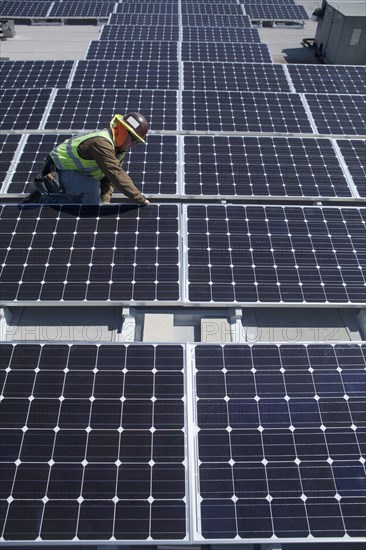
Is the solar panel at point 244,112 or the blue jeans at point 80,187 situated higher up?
the solar panel at point 244,112

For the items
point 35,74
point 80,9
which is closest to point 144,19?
point 80,9

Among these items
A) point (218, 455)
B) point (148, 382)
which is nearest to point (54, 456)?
point (148, 382)

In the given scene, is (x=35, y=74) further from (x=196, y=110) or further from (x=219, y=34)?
(x=219, y=34)

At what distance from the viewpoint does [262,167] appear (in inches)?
449

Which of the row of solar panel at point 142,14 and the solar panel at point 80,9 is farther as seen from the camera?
the solar panel at point 80,9

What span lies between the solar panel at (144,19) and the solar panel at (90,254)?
79.7 ft

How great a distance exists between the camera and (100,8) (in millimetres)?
28953

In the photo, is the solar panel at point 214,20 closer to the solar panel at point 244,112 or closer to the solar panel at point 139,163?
the solar panel at point 244,112

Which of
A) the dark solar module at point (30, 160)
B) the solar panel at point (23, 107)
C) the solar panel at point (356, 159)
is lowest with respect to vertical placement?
the dark solar module at point (30, 160)

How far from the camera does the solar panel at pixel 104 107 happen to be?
13.5 m

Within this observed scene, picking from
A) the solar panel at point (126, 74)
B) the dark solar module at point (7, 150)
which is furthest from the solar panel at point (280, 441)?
the solar panel at point (126, 74)

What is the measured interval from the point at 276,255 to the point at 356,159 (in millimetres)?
5513

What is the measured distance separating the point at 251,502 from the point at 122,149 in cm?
792

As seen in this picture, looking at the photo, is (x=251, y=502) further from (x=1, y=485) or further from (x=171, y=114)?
(x=171, y=114)
